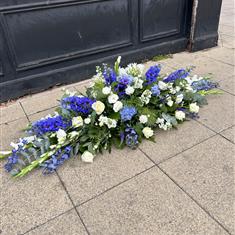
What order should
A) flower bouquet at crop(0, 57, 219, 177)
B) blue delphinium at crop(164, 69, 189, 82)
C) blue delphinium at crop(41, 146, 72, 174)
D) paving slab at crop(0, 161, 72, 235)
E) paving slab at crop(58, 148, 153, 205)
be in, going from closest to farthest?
1. paving slab at crop(0, 161, 72, 235)
2. paving slab at crop(58, 148, 153, 205)
3. blue delphinium at crop(41, 146, 72, 174)
4. flower bouquet at crop(0, 57, 219, 177)
5. blue delphinium at crop(164, 69, 189, 82)

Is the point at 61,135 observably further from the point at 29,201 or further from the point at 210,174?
the point at 210,174

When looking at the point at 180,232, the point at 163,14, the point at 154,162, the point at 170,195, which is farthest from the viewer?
the point at 163,14

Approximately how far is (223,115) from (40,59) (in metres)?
2.63

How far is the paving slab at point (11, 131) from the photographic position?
284cm

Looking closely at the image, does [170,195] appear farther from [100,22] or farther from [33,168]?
[100,22]

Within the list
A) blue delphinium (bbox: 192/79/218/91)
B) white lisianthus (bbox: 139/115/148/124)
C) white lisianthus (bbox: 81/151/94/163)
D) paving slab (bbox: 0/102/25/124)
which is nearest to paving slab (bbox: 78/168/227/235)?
white lisianthus (bbox: 81/151/94/163)

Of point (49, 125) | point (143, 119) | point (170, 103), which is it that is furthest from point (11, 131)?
point (170, 103)

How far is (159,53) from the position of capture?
4840 mm

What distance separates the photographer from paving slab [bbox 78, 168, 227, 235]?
1.87m

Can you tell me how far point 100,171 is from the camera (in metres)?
2.40

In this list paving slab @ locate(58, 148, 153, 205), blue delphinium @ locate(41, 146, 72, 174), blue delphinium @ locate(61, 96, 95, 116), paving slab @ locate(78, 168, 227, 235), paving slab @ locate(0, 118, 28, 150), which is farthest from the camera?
paving slab @ locate(0, 118, 28, 150)

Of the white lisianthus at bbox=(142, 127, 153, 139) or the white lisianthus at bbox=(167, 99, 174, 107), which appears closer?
the white lisianthus at bbox=(142, 127, 153, 139)

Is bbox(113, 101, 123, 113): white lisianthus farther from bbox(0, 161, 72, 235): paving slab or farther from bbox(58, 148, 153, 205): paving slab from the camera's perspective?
bbox(0, 161, 72, 235): paving slab

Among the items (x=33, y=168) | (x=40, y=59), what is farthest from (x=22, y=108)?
(x=33, y=168)
